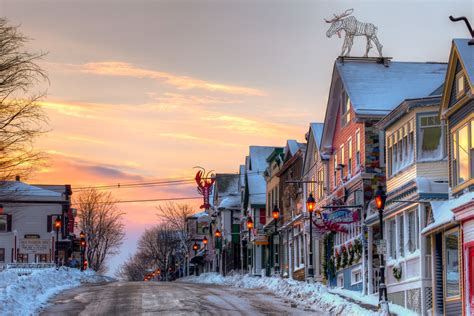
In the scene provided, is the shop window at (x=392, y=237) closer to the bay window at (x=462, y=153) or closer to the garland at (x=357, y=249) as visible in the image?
the garland at (x=357, y=249)

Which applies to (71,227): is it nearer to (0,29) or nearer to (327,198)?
(327,198)

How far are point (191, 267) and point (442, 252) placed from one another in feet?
357

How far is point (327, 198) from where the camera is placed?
48.1m

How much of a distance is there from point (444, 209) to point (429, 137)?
4.06 m

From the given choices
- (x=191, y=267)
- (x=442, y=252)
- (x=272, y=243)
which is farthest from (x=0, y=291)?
(x=191, y=267)

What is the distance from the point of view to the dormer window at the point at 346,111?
141 ft

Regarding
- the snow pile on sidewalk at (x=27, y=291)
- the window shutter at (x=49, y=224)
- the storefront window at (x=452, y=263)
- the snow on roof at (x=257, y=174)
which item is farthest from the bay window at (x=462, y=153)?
the window shutter at (x=49, y=224)

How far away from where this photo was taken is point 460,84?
89.3 feet

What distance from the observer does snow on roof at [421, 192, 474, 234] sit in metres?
25.4

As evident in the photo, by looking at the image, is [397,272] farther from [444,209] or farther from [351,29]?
[351,29]

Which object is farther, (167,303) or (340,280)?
(340,280)

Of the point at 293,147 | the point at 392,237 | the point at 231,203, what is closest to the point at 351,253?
the point at 392,237

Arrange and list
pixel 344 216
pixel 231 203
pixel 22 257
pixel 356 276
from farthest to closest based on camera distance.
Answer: pixel 22 257
pixel 231 203
pixel 356 276
pixel 344 216

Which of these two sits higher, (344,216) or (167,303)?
(344,216)
